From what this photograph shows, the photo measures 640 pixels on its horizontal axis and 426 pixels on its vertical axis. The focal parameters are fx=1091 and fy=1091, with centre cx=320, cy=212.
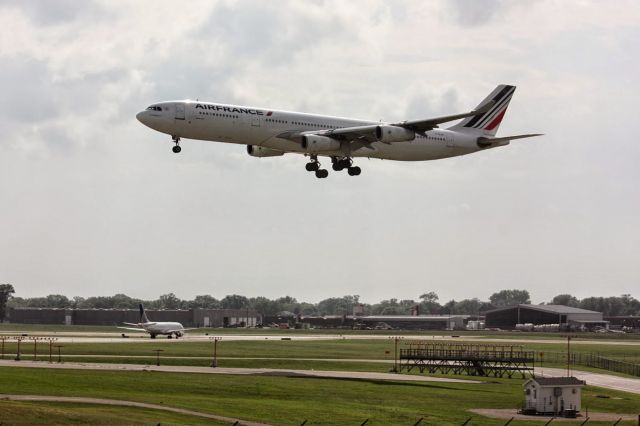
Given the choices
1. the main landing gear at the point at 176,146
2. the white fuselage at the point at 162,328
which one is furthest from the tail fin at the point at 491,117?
the white fuselage at the point at 162,328

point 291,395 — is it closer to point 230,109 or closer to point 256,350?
point 230,109

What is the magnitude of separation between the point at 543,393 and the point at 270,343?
75.1 m

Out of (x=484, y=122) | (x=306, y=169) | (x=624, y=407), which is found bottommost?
(x=624, y=407)

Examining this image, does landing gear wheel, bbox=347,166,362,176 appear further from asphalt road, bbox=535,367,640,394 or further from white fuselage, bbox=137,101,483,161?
asphalt road, bbox=535,367,640,394

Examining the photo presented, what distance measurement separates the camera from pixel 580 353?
468 feet

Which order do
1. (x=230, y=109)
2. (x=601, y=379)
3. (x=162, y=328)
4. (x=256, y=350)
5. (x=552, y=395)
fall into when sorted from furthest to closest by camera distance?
(x=162, y=328), (x=256, y=350), (x=601, y=379), (x=230, y=109), (x=552, y=395)

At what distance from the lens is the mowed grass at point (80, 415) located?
5738 cm

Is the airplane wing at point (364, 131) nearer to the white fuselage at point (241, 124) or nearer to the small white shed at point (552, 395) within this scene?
the white fuselage at point (241, 124)

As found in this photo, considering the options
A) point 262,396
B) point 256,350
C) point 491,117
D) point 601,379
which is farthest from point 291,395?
point 256,350

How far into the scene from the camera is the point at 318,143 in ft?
→ 314

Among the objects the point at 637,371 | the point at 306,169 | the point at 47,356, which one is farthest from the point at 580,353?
the point at 47,356

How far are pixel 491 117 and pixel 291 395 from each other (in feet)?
160

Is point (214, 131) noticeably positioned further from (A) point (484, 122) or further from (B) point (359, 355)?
(B) point (359, 355)

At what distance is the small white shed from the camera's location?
80188mm
